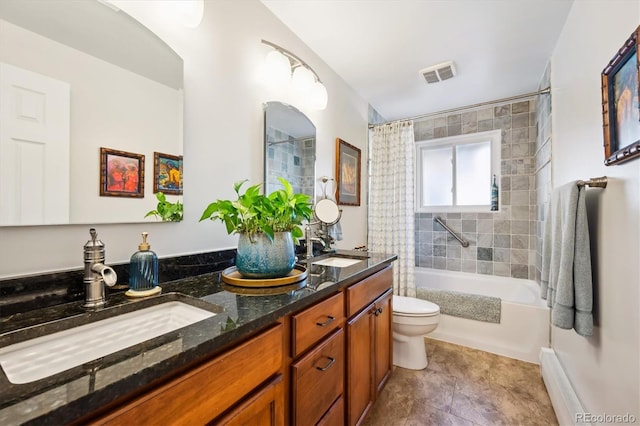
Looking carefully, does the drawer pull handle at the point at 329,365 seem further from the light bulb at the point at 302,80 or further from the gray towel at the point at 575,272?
the light bulb at the point at 302,80

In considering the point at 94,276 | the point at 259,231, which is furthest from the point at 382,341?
the point at 94,276

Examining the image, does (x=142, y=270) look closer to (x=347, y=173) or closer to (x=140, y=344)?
(x=140, y=344)

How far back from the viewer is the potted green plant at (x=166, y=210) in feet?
3.51

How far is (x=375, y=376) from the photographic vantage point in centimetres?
152

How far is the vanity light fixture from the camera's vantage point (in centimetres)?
157

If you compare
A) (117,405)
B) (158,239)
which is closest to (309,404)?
(117,405)

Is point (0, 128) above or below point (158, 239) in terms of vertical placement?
above

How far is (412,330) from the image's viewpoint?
1968mm

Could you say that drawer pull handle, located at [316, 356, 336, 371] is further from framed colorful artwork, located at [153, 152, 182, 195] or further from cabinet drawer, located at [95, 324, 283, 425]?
framed colorful artwork, located at [153, 152, 182, 195]

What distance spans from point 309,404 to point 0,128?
A: 123 centimetres

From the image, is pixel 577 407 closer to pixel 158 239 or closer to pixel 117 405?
pixel 117 405

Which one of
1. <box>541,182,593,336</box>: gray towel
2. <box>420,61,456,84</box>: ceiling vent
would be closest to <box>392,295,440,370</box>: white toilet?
<box>541,182,593,336</box>: gray towel

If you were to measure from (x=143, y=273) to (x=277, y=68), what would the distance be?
1296mm

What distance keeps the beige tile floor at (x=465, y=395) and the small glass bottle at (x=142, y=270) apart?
1369mm
